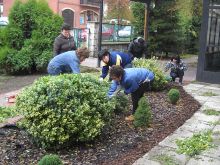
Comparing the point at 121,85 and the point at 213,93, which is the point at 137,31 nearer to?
the point at 213,93

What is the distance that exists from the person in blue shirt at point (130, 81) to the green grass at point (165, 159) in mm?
1296

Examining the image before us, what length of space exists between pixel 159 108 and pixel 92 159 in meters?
3.14

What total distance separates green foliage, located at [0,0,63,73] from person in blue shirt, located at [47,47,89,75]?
22.6 ft

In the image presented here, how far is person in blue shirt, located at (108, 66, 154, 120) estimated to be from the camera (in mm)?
5805

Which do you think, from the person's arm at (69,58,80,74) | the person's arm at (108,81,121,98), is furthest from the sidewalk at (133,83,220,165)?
the person's arm at (69,58,80,74)

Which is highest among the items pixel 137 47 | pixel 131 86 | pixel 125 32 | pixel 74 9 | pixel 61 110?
pixel 74 9

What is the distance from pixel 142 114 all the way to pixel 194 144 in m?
0.97

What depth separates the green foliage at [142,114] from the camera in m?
6.00

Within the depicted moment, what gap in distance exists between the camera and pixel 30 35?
47.8 ft

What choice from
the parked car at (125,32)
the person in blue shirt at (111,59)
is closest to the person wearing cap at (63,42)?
the person in blue shirt at (111,59)

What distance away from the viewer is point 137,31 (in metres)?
23.7

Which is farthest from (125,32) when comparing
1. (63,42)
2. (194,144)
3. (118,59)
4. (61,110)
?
(61,110)

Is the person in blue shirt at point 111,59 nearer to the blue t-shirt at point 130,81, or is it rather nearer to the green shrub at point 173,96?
the blue t-shirt at point 130,81

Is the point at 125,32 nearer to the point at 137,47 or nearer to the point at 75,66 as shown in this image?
the point at 137,47
